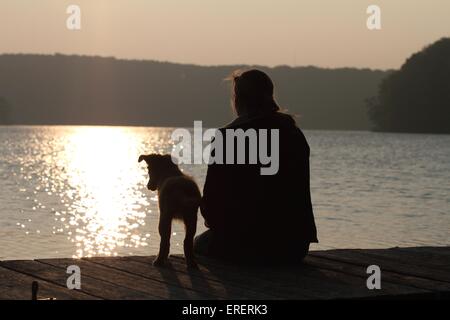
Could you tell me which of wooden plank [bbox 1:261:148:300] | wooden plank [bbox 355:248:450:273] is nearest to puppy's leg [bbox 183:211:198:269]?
wooden plank [bbox 1:261:148:300]

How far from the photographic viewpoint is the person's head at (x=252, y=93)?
7.86m

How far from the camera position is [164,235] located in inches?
320

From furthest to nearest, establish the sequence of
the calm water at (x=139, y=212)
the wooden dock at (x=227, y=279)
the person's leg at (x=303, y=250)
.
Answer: the calm water at (x=139, y=212)
the person's leg at (x=303, y=250)
the wooden dock at (x=227, y=279)

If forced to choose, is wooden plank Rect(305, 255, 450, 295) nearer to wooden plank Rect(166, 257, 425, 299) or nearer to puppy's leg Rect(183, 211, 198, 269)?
wooden plank Rect(166, 257, 425, 299)

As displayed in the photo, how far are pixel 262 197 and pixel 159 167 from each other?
3.14ft

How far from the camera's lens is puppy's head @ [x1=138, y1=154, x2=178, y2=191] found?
806 cm

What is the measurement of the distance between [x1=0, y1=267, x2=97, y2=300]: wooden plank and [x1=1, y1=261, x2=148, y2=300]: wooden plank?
0.09 m

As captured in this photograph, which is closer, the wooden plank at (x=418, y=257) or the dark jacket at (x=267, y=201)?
the dark jacket at (x=267, y=201)

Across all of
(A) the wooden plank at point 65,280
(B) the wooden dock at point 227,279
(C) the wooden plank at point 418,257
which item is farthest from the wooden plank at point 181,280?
(C) the wooden plank at point 418,257

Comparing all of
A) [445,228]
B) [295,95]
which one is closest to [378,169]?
[445,228]

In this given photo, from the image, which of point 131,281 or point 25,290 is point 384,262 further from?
point 25,290

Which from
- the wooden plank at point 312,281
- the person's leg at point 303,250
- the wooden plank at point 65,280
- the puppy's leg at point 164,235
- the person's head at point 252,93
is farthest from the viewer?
the person's leg at point 303,250

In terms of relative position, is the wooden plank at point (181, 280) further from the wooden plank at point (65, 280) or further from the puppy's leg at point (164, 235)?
the wooden plank at point (65, 280)

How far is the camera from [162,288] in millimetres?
7086
